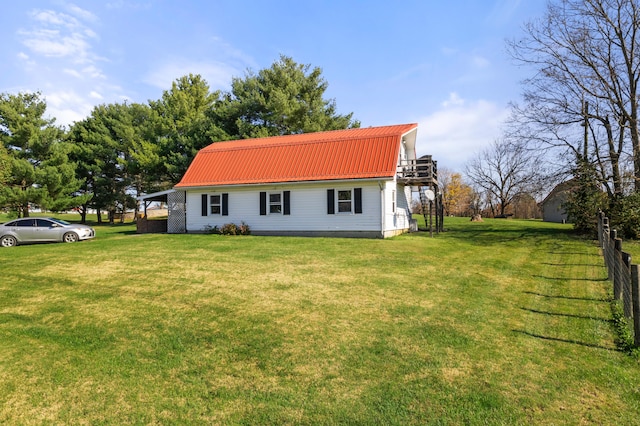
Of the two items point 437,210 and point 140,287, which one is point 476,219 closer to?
point 437,210

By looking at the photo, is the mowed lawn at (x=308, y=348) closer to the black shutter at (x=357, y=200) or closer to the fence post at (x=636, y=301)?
the fence post at (x=636, y=301)

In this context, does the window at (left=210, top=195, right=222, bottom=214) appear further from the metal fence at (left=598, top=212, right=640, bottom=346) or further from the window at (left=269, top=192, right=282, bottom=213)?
the metal fence at (left=598, top=212, right=640, bottom=346)

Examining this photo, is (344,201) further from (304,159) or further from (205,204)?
(205,204)

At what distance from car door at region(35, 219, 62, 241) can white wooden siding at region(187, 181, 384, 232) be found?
6320 mm

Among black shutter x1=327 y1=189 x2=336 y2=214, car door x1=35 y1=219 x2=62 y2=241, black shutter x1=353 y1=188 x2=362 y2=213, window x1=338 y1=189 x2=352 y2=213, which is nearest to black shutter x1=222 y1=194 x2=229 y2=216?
black shutter x1=327 y1=189 x2=336 y2=214

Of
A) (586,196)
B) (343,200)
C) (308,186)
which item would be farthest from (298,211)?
(586,196)

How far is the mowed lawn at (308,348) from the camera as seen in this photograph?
3.66 meters

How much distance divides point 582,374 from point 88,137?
42.2m

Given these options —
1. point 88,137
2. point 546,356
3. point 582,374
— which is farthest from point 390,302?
point 88,137

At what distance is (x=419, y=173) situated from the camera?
66.1ft

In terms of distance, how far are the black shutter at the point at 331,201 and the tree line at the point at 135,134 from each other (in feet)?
47.9

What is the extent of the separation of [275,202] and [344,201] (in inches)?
150

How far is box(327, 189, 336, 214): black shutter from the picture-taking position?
1836cm

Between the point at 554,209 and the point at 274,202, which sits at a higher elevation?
the point at 274,202
